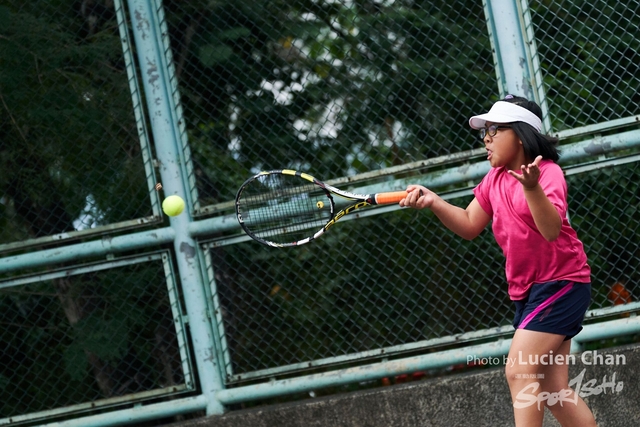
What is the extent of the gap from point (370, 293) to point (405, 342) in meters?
0.31

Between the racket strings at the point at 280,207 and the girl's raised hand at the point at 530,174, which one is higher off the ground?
the racket strings at the point at 280,207

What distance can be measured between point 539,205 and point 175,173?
2.03 metres

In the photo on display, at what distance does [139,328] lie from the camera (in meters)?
4.25

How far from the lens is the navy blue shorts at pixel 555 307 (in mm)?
2971

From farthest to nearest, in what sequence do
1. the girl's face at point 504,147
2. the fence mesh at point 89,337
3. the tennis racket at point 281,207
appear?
1. the fence mesh at point 89,337
2. the tennis racket at point 281,207
3. the girl's face at point 504,147

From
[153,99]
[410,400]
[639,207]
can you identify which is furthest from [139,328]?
[639,207]

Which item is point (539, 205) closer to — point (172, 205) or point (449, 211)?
point (449, 211)

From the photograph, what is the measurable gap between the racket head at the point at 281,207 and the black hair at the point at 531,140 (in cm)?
98

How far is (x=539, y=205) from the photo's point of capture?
2.73 m

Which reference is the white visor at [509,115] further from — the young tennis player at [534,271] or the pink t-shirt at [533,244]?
the pink t-shirt at [533,244]

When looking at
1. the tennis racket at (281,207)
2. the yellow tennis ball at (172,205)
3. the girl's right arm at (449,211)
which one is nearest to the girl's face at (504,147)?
the girl's right arm at (449,211)

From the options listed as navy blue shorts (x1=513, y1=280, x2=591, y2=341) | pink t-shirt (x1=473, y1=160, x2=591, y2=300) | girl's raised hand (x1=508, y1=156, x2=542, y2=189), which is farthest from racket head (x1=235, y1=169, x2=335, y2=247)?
girl's raised hand (x1=508, y1=156, x2=542, y2=189)

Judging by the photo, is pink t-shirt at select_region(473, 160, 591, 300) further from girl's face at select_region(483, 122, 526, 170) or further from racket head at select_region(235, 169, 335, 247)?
racket head at select_region(235, 169, 335, 247)

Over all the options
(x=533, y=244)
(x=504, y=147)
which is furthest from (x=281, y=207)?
(x=533, y=244)
